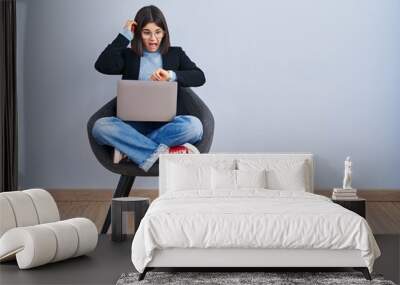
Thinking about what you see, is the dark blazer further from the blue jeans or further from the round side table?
the round side table

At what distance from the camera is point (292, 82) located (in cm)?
829

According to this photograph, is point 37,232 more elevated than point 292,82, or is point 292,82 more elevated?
point 292,82

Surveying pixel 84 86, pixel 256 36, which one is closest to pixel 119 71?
pixel 84 86

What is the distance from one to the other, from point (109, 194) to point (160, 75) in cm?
145

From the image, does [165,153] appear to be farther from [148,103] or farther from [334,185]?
[334,185]

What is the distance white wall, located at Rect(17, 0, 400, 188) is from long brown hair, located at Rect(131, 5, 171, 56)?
3.2 inches

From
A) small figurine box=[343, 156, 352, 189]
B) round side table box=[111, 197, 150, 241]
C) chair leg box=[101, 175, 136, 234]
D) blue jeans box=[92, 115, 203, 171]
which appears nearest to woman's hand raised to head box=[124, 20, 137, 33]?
blue jeans box=[92, 115, 203, 171]

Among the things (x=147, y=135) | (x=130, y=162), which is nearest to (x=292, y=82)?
(x=147, y=135)

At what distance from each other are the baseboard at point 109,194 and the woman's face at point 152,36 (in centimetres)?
161

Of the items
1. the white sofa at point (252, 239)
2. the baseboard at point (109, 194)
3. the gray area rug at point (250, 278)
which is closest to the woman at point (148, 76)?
the baseboard at point (109, 194)

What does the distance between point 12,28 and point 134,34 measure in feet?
4.38

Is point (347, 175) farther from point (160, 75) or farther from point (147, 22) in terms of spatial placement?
point (147, 22)

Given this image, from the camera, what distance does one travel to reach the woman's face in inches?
326

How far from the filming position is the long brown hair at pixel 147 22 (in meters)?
8.27
